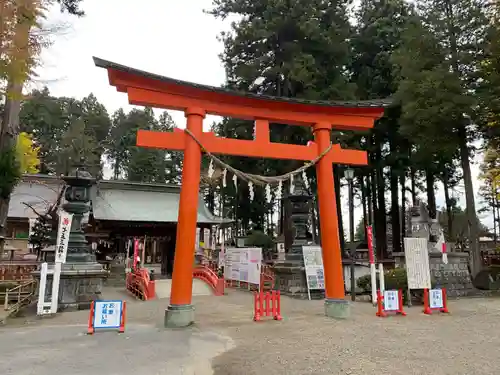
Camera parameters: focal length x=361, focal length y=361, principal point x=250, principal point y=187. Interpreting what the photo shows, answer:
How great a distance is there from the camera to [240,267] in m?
16.1

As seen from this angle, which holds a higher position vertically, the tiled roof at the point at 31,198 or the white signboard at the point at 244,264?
the tiled roof at the point at 31,198

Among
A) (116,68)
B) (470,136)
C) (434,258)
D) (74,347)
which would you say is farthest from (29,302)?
(470,136)

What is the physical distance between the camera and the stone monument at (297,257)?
13.5 meters

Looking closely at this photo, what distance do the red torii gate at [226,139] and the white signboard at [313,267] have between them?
13.9 feet

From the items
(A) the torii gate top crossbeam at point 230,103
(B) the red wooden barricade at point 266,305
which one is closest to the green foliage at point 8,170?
(A) the torii gate top crossbeam at point 230,103

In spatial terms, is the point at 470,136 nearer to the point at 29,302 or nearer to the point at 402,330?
the point at 402,330

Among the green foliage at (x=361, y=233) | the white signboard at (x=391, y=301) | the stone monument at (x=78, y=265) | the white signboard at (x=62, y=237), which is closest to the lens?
the white signboard at (x=391, y=301)

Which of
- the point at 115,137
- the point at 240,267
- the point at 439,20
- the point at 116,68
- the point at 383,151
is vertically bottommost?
the point at 240,267

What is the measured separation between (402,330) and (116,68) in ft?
26.2

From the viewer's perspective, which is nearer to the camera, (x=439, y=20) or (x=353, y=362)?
(x=353, y=362)

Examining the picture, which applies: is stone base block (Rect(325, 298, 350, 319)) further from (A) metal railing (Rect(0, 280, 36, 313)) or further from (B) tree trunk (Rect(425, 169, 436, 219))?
(B) tree trunk (Rect(425, 169, 436, 219))

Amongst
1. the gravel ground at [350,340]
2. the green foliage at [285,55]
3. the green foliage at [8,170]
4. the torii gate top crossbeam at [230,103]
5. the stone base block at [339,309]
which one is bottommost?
the gravel ground at [350,340]

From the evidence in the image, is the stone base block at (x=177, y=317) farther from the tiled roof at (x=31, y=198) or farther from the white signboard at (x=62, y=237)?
the tiled roof at (x=31, y=198)

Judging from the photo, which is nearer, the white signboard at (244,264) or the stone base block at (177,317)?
the stone base block at (177,317)
